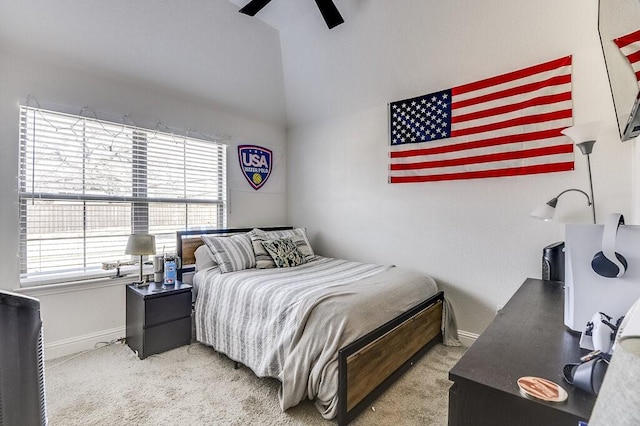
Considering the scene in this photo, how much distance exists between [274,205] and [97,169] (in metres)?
2.00

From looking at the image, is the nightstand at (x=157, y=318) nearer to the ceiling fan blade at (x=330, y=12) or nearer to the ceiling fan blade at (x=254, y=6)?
the ceiling fan blade at (x=254, y=6)

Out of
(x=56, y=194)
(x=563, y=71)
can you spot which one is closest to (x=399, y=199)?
(x=563, y=71)

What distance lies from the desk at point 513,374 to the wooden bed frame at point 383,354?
0.83 metres

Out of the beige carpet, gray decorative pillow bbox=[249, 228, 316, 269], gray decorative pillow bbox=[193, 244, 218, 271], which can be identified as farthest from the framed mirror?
gray decorative pillow bbox=[193, 244, 218, 271]

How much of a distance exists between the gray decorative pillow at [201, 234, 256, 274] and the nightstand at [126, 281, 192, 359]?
0.37 metres

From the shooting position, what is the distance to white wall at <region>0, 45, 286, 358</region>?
2.27 m

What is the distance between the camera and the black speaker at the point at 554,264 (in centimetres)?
208

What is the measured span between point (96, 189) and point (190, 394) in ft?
6.25

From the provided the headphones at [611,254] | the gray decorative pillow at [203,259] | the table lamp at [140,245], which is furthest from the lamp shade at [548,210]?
the table lamp at [140,245]

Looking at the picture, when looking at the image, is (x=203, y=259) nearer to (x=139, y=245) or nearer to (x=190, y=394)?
(x=139, y=245)

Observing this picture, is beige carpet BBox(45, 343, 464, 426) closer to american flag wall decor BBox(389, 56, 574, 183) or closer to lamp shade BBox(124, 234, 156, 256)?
lamp shade BBox(124, 234, 156, 256)

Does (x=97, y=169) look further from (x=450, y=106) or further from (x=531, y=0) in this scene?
(x=531, y=0)

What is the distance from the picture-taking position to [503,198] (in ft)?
8.46

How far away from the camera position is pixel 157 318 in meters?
2.52
